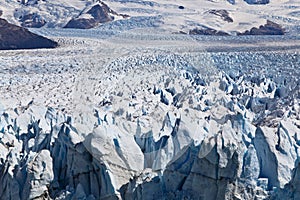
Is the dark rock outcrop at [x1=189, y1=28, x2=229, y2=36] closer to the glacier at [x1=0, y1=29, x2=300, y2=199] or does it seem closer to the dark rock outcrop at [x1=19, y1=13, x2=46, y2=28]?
the dark rock outcrop at [x1=19, y1=13, x2=46, y2=28]

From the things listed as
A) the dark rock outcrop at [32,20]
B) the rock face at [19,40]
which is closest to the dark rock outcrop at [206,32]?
the rock face at [19,40]

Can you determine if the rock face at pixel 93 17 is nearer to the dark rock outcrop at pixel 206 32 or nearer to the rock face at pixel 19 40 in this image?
the dark rock outcrop at pixel 206 32

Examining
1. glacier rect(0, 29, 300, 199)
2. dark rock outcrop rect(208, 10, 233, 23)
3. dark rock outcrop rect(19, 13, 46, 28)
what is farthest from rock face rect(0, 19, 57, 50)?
dark rock outcrop rect(208, 10, 233, 23)

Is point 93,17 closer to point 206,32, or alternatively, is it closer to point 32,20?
point 32,20

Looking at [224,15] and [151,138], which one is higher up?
[151,138]

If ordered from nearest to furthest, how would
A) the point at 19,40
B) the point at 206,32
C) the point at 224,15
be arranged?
the point at 19,40
the point at 206,32
the point at 224,15

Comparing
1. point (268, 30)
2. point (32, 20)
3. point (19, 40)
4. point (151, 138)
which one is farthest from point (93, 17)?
point (151, 138)

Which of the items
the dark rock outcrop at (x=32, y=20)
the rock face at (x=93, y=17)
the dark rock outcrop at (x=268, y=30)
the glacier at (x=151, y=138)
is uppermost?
the glacier at (x=151, y=138)
